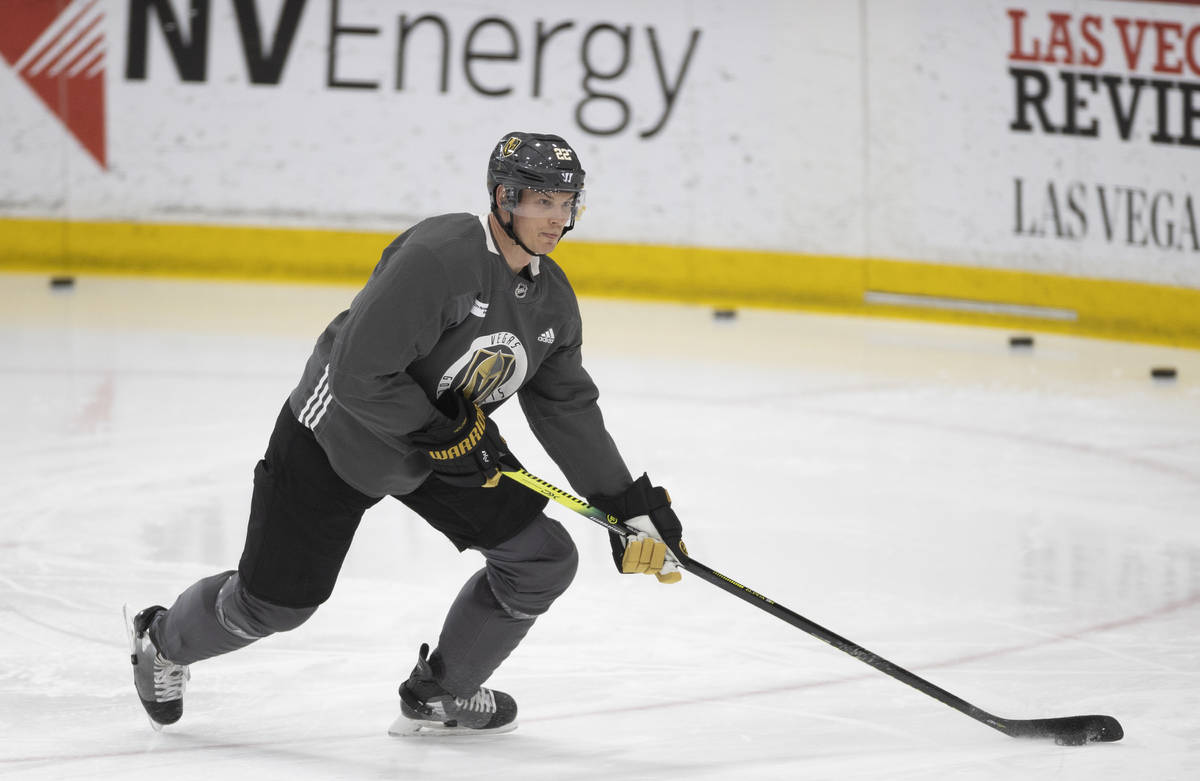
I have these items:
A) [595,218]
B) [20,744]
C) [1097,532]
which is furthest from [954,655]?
[595,218]

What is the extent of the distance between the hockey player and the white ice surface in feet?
0.60

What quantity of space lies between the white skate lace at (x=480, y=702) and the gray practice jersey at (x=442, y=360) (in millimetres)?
400

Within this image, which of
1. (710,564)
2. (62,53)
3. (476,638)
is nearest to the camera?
(476,638)

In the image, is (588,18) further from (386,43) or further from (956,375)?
(956,375)

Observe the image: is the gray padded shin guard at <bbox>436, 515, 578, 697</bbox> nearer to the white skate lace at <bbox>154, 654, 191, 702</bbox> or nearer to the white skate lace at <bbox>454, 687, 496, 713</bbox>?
the white skate lace at <bbox>454, 687, 496, 713</bbox>

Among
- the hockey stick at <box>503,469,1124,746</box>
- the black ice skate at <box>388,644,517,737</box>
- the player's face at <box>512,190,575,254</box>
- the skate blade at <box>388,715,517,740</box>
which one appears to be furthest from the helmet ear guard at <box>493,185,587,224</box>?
the skate blade at <box>388,715,517,740</box>

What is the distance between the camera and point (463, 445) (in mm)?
2422

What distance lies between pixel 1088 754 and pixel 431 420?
123cm

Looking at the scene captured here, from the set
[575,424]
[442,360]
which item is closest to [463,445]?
[442,360]

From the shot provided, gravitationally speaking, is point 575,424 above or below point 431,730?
above

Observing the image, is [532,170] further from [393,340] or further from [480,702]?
[480,702]

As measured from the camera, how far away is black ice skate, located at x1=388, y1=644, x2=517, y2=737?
2744 mm

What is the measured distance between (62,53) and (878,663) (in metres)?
6.09

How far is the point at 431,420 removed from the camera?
2410mm
